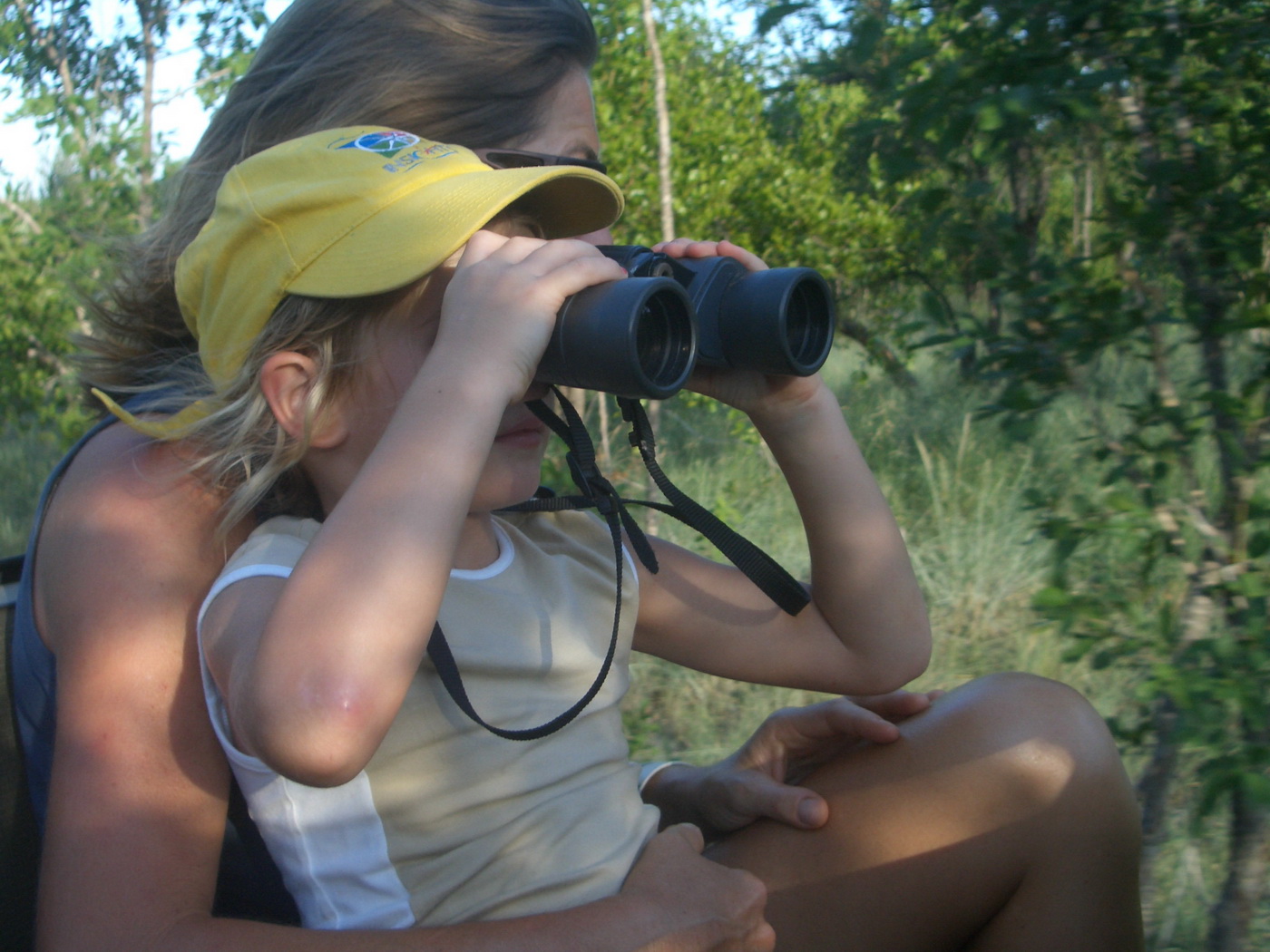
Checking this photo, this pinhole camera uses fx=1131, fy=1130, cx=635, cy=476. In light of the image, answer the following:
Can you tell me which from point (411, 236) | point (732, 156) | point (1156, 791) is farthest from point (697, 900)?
point (732, 156)

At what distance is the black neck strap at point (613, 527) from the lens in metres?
1.26

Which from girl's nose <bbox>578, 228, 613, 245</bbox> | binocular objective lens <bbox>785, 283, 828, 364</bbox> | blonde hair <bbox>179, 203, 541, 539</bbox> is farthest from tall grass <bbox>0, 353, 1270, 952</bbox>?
blonde hair <bbox>179, 203, 541, 539</bbox>

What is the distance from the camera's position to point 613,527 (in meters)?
1.42

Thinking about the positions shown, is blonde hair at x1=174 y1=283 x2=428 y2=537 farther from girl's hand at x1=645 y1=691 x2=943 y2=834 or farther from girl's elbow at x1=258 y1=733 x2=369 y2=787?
girl's hand at x1=645 y1=691 x2=943 y2=834

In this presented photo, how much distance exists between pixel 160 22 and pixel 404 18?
13.3 feet

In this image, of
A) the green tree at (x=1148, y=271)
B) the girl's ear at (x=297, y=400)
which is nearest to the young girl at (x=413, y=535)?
the girl's ear at (x=297, y=400)

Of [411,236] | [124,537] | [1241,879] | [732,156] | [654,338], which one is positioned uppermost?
[411,236]

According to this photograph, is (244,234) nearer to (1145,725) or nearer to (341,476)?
(341,476)

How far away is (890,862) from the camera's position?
1.54m

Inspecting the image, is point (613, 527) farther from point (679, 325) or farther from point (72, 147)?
point (72, 147)

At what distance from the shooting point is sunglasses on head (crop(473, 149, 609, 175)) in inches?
59.9

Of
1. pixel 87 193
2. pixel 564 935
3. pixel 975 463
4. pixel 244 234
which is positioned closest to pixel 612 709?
pixel 564 935

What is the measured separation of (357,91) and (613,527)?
2.21 feet

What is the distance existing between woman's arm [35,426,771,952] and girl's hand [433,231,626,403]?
423 millimetres
